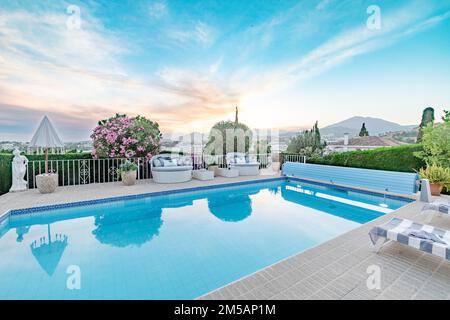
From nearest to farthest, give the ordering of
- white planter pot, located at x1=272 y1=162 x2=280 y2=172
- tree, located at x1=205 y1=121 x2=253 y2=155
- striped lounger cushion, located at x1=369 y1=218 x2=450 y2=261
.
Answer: striped lounger cushion, located at x1=369 y1=218 x2=450 y2=261 < white planter pot, located at x1=272 y1=162 x2=280 y2=172 < tree, located at x1=205 y1=121 x2=253 y2=155

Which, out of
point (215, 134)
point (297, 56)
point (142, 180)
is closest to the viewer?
point (297, 56)

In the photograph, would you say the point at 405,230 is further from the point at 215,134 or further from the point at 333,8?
the point at 215,134

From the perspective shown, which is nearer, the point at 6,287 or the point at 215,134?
the point at 6,287

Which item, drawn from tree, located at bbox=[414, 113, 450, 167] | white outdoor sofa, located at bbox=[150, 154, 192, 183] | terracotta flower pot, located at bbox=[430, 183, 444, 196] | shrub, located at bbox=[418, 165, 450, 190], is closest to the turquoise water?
terracotta flower pot, located at bbox=[430, 183, 444, 196]

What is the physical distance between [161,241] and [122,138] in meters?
5.49

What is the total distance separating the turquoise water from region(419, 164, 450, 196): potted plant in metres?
1.19

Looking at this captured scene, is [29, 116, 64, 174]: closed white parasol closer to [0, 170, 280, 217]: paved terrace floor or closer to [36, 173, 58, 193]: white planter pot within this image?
[36, 173, 58, 193]: white planter pot

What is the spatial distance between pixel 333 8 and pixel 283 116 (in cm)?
631

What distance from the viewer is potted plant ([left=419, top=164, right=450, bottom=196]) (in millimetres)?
6098

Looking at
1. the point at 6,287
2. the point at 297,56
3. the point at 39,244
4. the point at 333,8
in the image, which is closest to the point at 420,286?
the point at 6,287

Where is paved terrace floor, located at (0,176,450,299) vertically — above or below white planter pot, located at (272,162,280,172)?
below

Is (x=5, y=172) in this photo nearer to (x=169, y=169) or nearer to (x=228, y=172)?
(x=169, y=169)

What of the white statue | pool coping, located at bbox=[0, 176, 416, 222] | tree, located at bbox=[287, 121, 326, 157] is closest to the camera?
pool coping, located at bbox=[0, 176, 416, 222]

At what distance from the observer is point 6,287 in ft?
7.89
